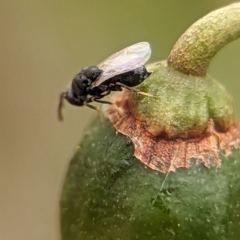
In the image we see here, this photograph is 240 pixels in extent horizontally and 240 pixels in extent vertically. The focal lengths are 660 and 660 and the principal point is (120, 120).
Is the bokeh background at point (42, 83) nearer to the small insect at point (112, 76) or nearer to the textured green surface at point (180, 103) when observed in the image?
the small insect at point (112, 76)

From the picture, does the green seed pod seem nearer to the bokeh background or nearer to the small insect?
the small insect

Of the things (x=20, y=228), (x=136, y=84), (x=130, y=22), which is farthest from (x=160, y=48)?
(x=136, y=84)

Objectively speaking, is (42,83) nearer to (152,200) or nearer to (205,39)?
(205,39)

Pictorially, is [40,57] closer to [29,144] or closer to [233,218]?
[29,144]

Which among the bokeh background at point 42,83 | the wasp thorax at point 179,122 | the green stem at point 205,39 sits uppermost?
the green stem at point 205,39

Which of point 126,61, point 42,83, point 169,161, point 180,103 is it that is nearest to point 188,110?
point 180,103

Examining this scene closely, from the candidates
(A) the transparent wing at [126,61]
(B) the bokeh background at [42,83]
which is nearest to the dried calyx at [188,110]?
(A) the transparent wing at [126,61]

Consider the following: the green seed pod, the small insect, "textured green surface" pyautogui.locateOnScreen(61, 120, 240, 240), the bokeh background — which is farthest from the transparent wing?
the bokeh background
